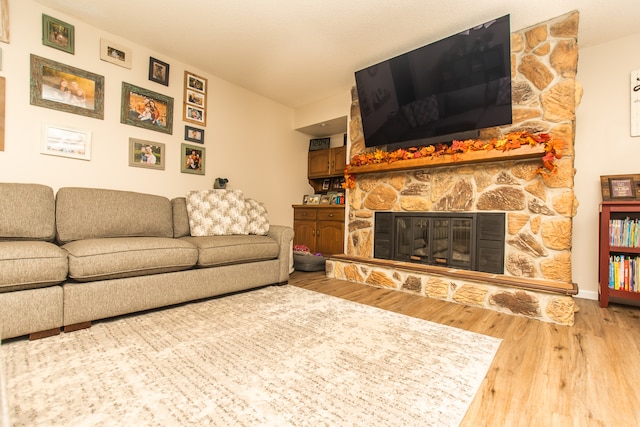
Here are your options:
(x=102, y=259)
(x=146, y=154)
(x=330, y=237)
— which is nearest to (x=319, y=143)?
(x=330, y=237)

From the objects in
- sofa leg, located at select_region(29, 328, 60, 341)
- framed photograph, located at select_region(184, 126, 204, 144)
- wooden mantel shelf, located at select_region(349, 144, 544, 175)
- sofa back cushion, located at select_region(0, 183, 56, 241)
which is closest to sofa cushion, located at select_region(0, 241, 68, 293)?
sofa leg, located at select_region(29, 328, 60, 341)

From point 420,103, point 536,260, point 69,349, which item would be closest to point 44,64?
point 69,349

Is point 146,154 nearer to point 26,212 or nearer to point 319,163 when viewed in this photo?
point 26,212

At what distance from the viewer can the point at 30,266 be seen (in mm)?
1549

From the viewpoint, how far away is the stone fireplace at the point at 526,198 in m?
2.28

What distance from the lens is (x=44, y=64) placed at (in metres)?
2.43

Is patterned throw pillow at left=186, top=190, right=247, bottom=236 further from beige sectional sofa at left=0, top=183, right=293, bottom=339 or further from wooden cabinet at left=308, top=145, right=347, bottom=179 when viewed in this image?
wooden cabinet at left=308, top=145, right=347, bottom=179

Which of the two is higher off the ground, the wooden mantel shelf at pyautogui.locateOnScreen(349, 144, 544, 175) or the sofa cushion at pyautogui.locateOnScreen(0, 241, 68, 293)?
the wooden mantel shelf at pyautogui.locateOnScreen(349, 144, 544, 175)

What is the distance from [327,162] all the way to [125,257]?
3.30 m

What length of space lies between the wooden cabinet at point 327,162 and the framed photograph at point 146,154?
2333 millimetres

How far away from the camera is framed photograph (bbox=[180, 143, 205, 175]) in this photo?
334cm

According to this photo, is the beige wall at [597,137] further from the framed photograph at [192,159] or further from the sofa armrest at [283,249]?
the framed photograph at [192,159]

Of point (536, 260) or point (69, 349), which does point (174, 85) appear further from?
point (536, 260)

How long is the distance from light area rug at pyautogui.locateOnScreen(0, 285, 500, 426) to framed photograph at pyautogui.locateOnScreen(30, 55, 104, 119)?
198cm
